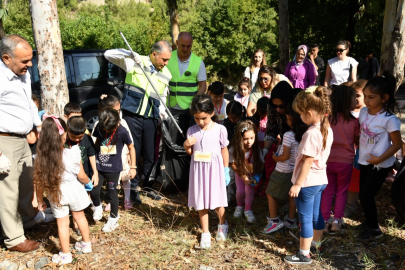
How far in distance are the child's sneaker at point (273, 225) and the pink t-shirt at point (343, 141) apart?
87 centimetres

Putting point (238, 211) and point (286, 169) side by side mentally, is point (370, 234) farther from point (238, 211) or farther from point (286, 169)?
point (238, 211)

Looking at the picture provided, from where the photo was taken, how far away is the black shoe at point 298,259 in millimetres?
3092

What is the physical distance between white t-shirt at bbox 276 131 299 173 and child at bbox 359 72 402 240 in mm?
655

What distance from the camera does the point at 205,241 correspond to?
3.50 metres

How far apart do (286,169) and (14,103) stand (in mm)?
2742

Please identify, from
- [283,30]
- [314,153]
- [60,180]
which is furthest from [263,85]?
[283,30]

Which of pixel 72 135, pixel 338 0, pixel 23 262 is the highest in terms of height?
pixel 338 0

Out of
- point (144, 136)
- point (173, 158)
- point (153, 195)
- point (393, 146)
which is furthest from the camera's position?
point (153, 195)

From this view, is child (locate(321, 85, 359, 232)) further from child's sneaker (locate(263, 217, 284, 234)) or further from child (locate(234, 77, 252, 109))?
child (locate(234, 77, 252, 109))

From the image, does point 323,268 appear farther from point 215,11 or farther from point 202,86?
point 215,11

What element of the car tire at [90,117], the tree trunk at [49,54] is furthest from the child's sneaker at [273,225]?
the car tire at [90,117]

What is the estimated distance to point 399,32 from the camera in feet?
15.4

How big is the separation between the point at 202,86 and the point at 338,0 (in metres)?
11.2

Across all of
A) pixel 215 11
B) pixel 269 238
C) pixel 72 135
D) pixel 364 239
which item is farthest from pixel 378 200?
pixel 215 11
